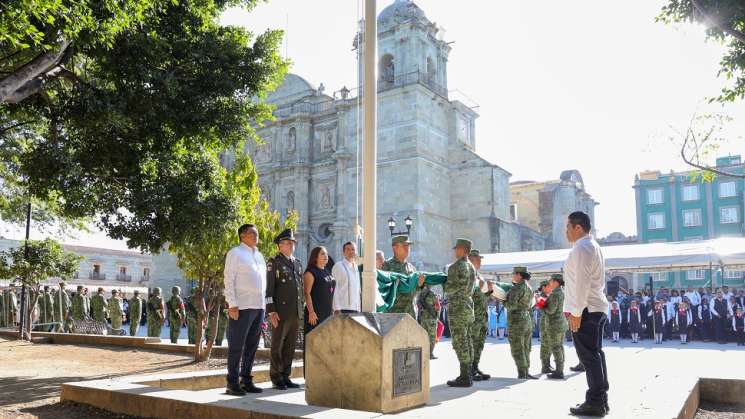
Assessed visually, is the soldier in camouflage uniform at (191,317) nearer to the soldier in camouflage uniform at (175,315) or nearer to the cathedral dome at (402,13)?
the soldier in camouflage uniform at (175,315)

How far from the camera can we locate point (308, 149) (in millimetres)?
44344

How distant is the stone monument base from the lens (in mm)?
5242

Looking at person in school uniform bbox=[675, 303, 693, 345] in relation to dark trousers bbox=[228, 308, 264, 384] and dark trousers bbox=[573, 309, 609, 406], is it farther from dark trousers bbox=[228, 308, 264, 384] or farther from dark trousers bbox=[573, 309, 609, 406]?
dark trousers bbox=[228, 308, 264, 384]

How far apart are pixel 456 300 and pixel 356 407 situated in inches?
110

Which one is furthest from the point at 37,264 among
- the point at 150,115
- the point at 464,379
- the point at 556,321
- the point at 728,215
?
the point at 728,215

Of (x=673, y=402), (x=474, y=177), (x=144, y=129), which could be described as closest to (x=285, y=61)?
(x=144, y=129)

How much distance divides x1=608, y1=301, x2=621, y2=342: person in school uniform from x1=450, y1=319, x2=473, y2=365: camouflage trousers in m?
14.9

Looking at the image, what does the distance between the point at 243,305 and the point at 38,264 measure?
1441 centimetres

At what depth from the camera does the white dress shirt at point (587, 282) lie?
18.6 ft

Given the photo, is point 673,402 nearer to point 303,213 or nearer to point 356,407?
point 356,407

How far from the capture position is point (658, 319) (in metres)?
20.3

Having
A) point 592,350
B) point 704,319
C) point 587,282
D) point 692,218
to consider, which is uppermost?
point 692,218

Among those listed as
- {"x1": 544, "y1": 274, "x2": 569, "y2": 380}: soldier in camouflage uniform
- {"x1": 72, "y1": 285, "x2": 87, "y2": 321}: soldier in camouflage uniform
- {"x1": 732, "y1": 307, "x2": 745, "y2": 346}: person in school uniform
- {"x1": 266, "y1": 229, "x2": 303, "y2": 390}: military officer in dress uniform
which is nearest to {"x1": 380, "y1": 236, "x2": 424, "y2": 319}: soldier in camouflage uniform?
{"x1": 266, "y1": 229, "x2": 303, "y2": 390}: military officer in dress uniform

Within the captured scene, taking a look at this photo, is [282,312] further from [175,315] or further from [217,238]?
[175,315]
